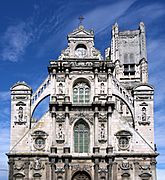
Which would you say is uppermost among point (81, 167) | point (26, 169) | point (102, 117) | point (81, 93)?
point (81, 93)

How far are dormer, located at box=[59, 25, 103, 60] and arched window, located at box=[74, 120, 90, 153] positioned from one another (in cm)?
548

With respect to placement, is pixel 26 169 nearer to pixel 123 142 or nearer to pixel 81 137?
pixel 81 137

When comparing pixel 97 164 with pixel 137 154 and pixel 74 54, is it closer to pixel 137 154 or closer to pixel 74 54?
pixel 137 154

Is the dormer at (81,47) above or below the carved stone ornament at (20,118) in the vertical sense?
above

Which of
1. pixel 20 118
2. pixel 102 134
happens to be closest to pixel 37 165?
pixel 20 118

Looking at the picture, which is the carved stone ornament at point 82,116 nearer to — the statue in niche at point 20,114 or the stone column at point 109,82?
the stone column at point 109,82

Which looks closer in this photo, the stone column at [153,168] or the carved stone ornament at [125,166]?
the stone column at [153,168]

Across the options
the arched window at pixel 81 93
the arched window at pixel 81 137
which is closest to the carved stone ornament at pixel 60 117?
the arched window at pixel 81 137

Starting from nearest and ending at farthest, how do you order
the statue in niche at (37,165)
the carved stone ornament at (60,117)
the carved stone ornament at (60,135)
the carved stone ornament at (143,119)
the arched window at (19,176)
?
the arched window at (19,176) → the statue in niche at (37,165) → the carved stone ornament at (60,135) → the carved stone ornament at (60,117) → the carved stone ornament at (143,119)

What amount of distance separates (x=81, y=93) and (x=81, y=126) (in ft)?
8.87

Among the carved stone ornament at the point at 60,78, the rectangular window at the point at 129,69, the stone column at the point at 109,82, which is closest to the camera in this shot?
the stone column at the point at 109,82

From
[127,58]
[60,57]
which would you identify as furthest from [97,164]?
[127,58]

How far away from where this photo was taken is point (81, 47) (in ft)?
113

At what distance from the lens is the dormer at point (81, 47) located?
3391cm
